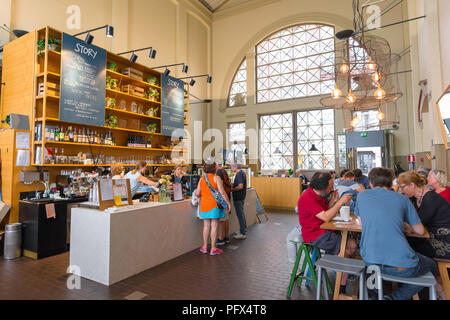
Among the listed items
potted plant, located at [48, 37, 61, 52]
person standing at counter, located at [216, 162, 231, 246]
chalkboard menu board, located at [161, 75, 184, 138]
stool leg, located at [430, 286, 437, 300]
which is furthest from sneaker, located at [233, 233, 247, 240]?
potted plant, located at [48, 37, 61, 52]

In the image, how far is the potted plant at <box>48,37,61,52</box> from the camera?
4922mm

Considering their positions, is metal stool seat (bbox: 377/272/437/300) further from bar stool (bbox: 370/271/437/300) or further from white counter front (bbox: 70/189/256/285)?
white counter front (bbox: 70/189/256/285)

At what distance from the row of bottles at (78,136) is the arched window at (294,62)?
6.71 metres

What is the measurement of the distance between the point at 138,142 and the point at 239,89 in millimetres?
5871

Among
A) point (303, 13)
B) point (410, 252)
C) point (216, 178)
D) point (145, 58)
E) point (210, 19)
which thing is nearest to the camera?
point (410, 252)

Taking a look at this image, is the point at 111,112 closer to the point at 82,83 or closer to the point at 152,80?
the point at 82,83

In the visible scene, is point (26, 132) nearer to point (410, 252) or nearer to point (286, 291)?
point (286, 291)

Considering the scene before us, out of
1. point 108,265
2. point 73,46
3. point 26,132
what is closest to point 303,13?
point 73,46

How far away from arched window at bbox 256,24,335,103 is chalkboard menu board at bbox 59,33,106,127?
6783 mm

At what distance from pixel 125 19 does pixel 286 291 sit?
8080 mm

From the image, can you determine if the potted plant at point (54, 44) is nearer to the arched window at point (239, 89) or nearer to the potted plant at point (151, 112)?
the potted plant at point (151, 112)

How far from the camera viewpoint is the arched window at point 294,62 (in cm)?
987

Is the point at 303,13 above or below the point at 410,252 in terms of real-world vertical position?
above

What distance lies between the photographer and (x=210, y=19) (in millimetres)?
11883
